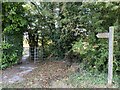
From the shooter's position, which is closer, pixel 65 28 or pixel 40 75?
pixel 40 75

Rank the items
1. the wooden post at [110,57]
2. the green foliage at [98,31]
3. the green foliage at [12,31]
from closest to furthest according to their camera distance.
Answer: the wooden post at [110,57]
the green foliage at [98,31]
the green foliage at [12,31]

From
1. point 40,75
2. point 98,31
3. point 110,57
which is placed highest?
point 98,31

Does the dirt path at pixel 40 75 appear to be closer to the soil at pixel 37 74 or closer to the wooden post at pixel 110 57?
the soil at pixel 37 74

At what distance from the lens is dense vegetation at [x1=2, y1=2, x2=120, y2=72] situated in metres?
3.95

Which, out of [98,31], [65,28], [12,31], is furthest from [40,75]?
[98,31]

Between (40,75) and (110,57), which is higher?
(110,57)

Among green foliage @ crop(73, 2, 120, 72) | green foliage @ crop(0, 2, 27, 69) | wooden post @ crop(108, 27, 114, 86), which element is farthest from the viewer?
green foliage @ crop(0, 2, 27, 69)

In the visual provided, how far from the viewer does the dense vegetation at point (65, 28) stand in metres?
3.95

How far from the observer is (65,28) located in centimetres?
468

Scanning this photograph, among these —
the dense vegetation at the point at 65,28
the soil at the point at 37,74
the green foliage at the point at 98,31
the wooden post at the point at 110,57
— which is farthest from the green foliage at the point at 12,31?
the wooden post at the point at 110,57

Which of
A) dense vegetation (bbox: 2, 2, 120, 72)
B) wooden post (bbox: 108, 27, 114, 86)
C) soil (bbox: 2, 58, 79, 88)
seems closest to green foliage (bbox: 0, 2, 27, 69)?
dense vegetation (bbox: 2, 2, 120, 72)

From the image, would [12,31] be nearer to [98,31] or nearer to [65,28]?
[65,28]

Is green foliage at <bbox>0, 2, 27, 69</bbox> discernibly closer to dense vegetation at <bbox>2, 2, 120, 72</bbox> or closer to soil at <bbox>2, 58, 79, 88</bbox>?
dense vegetation at <bbox>2, 2, 120, 72</bbox>

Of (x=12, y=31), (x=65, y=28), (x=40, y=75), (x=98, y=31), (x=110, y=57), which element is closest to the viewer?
(x=110, y=57)
